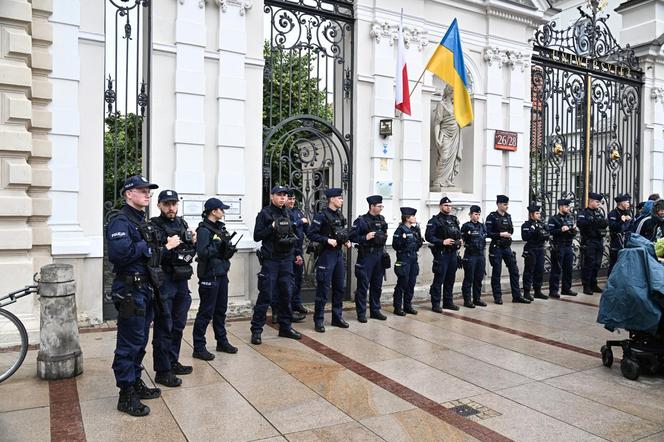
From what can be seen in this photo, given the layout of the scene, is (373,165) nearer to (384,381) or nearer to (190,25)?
(190,25)

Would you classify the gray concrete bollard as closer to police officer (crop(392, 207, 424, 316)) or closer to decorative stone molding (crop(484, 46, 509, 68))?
police officer (crop(392, 207, 424, 316))

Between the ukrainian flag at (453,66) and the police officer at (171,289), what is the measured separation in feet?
19.5

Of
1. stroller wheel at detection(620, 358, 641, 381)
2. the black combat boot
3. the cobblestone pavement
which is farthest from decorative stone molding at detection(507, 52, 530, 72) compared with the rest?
the black combat boot

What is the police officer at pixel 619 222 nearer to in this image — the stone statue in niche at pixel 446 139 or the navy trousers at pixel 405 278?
the stone statue in niche at pixel 446 139

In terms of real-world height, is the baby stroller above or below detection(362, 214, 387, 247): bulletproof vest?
below

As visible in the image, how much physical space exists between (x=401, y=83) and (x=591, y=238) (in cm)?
532

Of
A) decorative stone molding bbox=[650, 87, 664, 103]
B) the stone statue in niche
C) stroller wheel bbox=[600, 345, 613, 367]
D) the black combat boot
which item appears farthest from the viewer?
decorative stone molding bbox=[650, 87, 664, 103]

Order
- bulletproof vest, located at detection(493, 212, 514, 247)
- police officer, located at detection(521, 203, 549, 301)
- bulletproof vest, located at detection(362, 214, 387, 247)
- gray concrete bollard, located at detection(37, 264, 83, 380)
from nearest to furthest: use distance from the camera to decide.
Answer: gray concrete bollard, located at detection(37, 264, 83, 380) < bulletproof vest, located at detection(362, 214, 387, 247) < bulletproof vest, located at detection(493, 212, 514, 247) < police officer, located at detection(521, 203, 549, 301)

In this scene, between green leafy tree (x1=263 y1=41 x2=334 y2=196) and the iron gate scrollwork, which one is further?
the iron gate scrollwork

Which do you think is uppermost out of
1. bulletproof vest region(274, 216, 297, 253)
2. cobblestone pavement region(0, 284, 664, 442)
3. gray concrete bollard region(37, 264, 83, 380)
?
bulletproof vest region(274, 216, 297, 253)

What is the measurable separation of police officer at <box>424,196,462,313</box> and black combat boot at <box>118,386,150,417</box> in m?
5.65

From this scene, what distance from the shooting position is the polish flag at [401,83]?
936 centimetres

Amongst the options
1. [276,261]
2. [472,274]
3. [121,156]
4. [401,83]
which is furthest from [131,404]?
[401,83]

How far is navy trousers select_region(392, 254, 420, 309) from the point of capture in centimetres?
844
